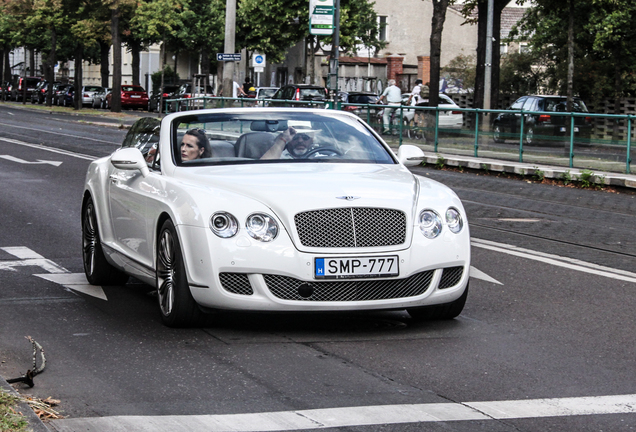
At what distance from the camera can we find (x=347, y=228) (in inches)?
246

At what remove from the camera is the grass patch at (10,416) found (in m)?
4.18

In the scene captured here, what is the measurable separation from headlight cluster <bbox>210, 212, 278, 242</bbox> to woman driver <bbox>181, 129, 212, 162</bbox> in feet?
3.80

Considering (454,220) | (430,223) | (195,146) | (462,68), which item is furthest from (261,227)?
(462,68)

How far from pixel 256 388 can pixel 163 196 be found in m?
2.00

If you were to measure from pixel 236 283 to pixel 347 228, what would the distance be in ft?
2.29

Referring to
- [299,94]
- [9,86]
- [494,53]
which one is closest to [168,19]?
[299,94]

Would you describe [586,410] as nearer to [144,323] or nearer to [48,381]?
[48,381]

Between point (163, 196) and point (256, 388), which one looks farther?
point (163, 196)

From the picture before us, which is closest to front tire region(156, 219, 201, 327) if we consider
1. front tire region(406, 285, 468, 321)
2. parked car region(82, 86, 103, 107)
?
front tire region(406, 285, 468, 321)

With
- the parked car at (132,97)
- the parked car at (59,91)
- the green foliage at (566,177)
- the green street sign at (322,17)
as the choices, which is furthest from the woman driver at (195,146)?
the parked car at (59,91)

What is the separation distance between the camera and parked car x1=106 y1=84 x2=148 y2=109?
64062mm

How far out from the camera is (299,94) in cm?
3806

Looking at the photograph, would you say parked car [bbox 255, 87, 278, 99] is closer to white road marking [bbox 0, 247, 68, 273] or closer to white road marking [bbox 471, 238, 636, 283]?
white road marking [bbox 471, 238, 636, 283]

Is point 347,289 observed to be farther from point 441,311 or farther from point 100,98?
point 100,98
